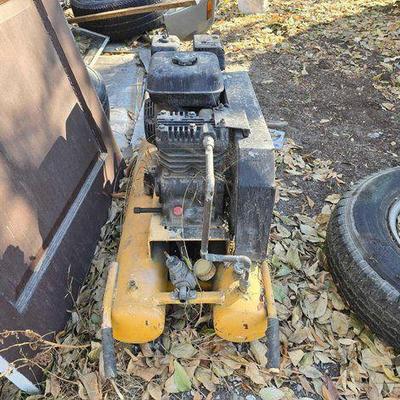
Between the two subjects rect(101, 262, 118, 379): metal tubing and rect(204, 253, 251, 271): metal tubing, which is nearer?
rect(204, 253, 251, 271): metal tubing

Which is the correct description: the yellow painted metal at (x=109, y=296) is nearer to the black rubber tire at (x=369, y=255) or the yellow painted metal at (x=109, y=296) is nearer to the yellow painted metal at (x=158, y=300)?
the yellow painted metal at (x=158, y=300)

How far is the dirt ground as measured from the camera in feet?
6.40

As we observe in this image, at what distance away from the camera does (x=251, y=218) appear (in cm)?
168

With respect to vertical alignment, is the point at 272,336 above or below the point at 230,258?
below

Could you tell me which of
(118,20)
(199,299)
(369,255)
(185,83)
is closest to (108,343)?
(199,299)

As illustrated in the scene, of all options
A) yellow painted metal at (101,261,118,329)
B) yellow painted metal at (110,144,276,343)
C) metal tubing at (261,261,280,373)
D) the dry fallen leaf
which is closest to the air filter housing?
yellow painted metal at (110,144,276,343)

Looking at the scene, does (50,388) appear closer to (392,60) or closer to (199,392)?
(199,392)

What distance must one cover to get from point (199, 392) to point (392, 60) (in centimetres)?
452

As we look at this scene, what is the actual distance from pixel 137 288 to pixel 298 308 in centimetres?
97

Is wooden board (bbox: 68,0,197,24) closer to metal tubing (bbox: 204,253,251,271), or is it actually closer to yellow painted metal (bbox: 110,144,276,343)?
yellow painted metal (bbox: 110,144,276,343)

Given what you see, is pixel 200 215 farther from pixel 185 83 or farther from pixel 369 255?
pixel 369 255

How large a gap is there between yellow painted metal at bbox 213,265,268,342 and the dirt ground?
21 cm

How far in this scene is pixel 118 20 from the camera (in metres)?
4.95

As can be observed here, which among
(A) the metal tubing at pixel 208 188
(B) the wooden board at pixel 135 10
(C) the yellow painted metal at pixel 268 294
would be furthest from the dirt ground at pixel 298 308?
(B) the wooden board at pixel 135 10
